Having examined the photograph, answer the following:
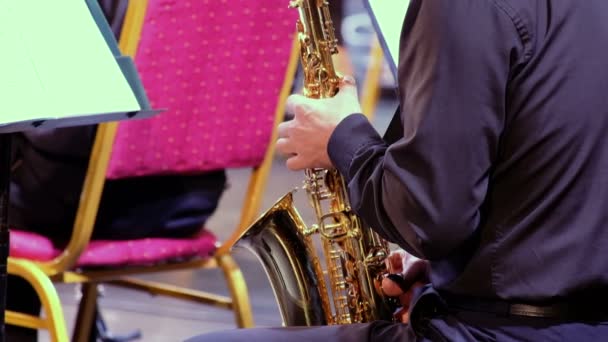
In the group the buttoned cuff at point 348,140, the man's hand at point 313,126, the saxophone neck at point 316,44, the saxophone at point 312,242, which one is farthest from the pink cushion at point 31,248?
the buttoned cuff at point 348,140

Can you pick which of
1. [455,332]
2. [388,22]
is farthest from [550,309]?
[388,22]

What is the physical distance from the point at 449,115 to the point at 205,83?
1.07 metres

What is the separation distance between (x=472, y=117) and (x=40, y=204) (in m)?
1.26

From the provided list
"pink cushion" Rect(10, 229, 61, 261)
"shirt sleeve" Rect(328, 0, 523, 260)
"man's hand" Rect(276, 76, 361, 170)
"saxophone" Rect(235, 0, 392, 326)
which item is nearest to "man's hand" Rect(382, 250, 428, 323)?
"saxophone" Rect(235, 0, 392, 326)

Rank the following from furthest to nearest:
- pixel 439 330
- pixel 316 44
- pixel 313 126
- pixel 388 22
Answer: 1. pixel 388 22
2. pixel 316 44
3. pixel 313 126
4. pixel 439 330

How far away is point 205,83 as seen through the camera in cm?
222

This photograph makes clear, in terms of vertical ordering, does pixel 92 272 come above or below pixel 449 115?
below

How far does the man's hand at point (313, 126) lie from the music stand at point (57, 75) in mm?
338

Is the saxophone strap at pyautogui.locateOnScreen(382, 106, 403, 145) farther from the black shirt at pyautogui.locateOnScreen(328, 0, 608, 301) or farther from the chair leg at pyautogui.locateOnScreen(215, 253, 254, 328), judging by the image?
the chair leg at pyautogui.locateOnScreen(215, 253, 254, 328)

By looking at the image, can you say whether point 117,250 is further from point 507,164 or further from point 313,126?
point 507,164

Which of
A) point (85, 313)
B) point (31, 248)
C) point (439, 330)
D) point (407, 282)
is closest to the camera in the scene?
point (439, 330)

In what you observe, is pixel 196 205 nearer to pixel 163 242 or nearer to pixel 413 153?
pixel 163 242

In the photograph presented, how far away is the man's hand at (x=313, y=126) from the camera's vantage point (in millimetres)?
1478

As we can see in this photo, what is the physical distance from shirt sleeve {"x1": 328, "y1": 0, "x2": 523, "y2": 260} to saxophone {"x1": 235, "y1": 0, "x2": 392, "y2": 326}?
0.48 meters
